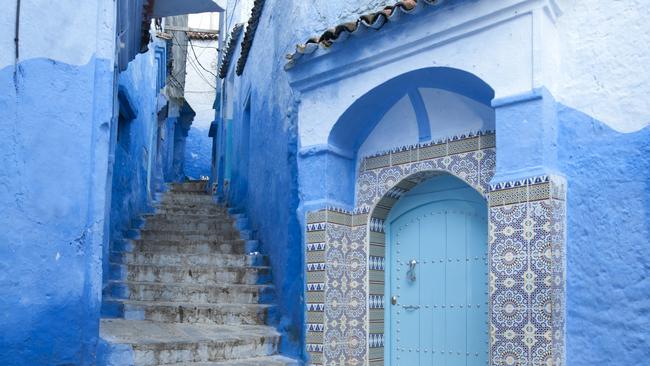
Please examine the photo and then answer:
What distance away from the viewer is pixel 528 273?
4.61 meters

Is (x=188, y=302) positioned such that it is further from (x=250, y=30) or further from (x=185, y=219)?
(x=250, y=30)

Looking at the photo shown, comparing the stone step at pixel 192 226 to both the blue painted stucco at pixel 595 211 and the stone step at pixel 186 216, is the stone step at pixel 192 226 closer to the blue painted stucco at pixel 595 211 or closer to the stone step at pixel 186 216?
the stone step at pixel 186 216

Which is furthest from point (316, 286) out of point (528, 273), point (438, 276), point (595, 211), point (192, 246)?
point (192, 246)

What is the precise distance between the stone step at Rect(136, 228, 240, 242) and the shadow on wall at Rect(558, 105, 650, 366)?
17.5ft

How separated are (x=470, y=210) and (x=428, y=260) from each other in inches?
23.2

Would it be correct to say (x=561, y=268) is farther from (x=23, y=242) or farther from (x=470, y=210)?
(x=23, y=242)

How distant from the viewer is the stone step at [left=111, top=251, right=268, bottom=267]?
312 inches

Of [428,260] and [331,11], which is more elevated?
[331,11]

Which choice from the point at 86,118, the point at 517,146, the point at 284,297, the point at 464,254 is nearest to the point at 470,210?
the point at 464,254

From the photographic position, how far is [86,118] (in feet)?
16.8

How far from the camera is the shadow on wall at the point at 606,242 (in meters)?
4.29

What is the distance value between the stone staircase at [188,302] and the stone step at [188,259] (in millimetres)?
11

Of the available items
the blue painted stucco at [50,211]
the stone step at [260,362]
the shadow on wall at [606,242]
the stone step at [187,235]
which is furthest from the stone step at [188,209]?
the shadow on wall at [606,242]

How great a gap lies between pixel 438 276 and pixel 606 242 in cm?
165
